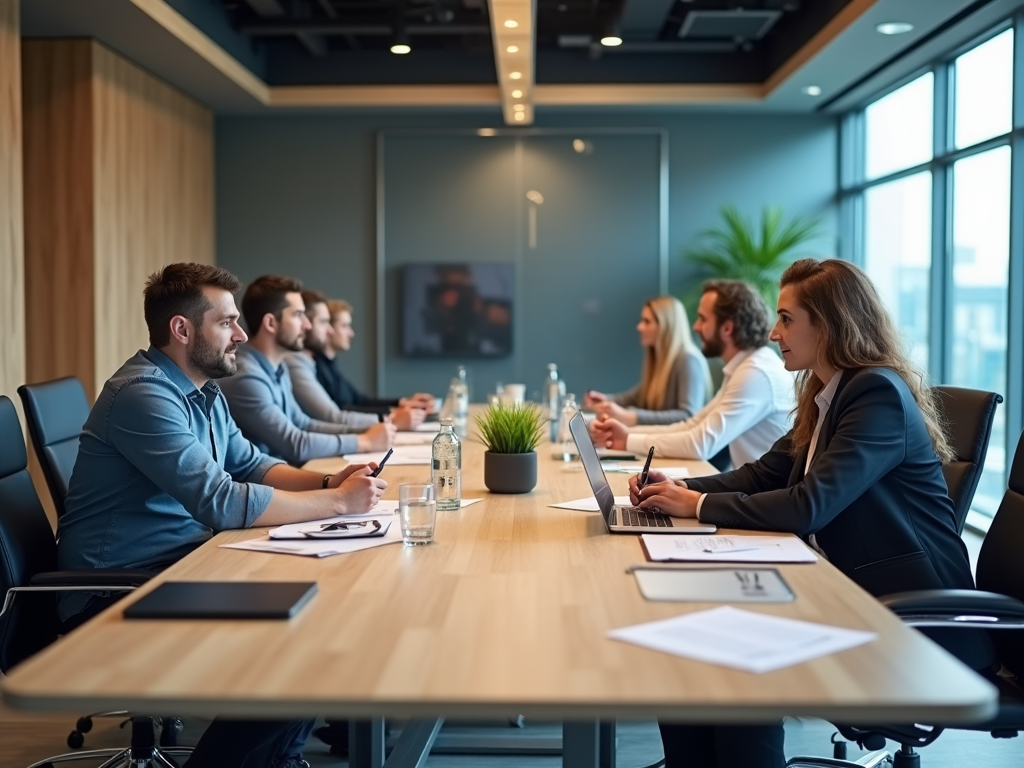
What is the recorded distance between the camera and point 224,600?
1.81m

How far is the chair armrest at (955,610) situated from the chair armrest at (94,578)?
4.88 ft

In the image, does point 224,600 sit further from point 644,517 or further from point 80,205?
point 80,205

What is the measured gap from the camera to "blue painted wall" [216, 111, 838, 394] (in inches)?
338

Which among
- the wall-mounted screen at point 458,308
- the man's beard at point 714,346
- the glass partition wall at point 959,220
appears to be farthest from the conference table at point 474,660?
the wall-mounted screen at point 458,308

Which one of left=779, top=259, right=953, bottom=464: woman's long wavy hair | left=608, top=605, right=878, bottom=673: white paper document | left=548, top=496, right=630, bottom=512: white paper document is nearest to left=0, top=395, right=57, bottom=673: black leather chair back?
left=548, top=496, right=630, bottom=512: white paper document

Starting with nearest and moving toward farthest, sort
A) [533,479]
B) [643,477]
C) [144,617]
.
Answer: [144,617] → [643,477] → [533,479]

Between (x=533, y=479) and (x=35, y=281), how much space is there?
4.26 metres

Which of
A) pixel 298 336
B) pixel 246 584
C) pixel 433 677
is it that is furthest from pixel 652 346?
pixel 433 677

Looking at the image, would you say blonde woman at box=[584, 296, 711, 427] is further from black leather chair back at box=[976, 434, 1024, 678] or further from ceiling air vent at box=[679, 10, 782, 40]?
black leather chair back at box=[976, 434, 1024, 678]

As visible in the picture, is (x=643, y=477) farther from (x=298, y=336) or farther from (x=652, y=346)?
(x=652, y=346)

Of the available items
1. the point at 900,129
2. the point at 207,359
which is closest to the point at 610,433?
the point at 207,359

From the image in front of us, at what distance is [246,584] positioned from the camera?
6.34 ft

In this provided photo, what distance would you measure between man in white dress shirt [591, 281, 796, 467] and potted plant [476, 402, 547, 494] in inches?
34.8

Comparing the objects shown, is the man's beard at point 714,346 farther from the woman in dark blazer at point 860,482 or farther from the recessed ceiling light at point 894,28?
the recessed ceiling light at point 894,28
